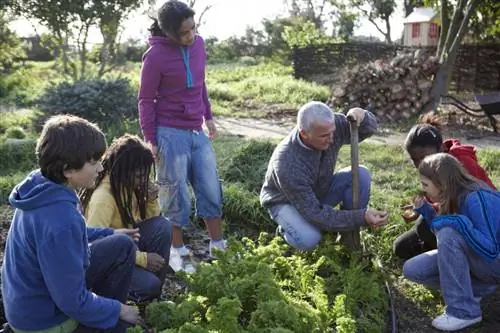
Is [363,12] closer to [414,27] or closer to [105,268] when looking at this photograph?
[414,27]

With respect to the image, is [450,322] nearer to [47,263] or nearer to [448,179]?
[448,179]

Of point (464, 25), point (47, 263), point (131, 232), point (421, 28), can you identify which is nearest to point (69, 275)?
point (47, 263)

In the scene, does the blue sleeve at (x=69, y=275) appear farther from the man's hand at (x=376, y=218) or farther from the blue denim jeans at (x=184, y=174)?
the man's hand at (x=376, y=218)

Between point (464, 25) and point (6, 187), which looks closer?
point (6, 187)

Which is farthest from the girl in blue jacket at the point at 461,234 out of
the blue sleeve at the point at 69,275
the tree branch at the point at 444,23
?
the tree branch at the point at 444,23

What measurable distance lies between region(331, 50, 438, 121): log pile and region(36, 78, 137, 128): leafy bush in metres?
4.07

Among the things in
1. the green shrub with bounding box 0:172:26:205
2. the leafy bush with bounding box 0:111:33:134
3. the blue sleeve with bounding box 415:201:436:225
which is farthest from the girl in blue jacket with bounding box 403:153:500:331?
the leafy bush with bounding box 0:111:33:134

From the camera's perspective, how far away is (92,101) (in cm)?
923

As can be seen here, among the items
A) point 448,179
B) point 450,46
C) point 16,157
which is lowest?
point 16,157

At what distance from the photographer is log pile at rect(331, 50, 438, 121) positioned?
10.3 metres

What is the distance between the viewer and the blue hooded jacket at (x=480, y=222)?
301cm

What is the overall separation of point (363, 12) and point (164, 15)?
30925mm

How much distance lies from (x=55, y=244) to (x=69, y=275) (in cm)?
14

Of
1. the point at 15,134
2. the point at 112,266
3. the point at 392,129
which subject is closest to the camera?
the point at 112,266
